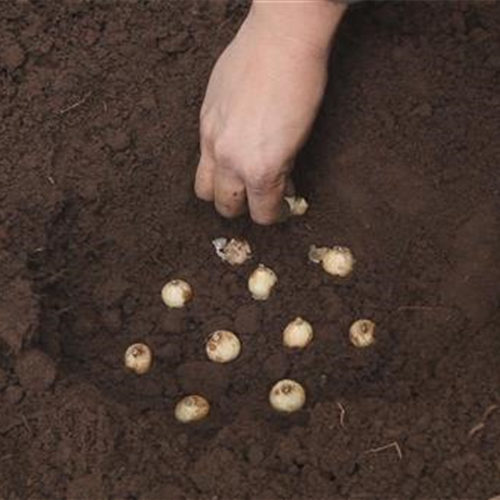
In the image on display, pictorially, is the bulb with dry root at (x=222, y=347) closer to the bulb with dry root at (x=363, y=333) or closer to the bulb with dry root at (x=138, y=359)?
the bulb with dry root at (x=138, y=359)

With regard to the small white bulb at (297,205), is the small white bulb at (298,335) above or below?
below

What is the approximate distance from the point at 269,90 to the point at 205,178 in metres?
0.29

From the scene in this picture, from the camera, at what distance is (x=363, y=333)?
84.8 inches

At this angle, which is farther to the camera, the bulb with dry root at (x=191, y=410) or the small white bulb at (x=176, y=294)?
the small white bulb at (x=176, y=294)

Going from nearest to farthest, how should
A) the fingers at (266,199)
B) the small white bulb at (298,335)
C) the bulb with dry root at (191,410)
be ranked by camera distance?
the fingers at (266,199)
the bulb with dry root at (191,410)
the small white bulb at (298,335)

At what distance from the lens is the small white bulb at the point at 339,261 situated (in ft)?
7.36

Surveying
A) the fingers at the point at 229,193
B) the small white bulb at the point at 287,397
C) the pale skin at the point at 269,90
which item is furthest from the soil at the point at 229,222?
the pale skin at the point at 269,90

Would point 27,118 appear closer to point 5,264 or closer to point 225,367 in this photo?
point 5,264

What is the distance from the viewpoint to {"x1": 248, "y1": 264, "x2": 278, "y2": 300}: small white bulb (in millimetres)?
2250

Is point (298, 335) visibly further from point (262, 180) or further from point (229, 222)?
point (262, 180)

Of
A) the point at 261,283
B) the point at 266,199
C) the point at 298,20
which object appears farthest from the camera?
the point at 261,283

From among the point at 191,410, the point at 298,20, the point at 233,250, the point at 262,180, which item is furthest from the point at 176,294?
the point at 298,20

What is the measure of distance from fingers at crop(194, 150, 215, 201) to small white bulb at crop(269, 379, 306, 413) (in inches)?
17.4

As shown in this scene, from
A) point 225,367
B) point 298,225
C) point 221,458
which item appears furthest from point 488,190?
point 221,458
